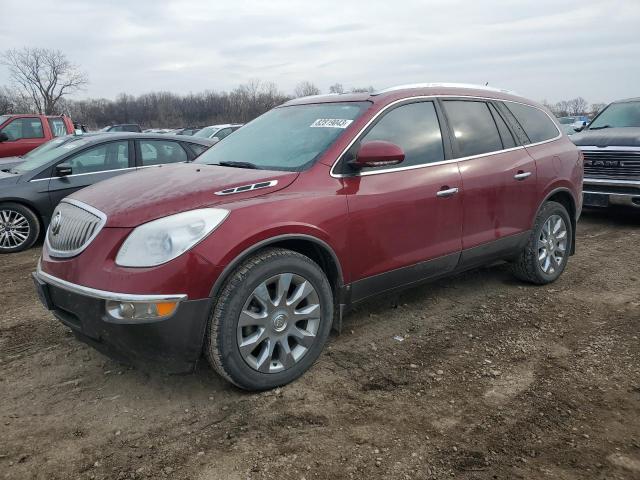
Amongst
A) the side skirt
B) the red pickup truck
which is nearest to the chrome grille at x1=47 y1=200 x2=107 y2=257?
the side skirt

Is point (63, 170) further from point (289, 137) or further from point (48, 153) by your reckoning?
point (289, 137)

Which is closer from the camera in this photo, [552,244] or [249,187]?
[249,187]

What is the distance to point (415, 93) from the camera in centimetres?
391

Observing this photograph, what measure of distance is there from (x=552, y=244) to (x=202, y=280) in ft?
11.7

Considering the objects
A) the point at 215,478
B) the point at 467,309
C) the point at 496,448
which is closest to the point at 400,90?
the point at 467,309

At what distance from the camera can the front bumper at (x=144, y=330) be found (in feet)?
8.59

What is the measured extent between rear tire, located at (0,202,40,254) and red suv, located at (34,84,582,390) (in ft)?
12.7

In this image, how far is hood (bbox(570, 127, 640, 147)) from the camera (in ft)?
24.5

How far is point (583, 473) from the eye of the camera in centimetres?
230

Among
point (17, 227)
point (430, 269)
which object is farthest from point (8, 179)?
point (430, 269)

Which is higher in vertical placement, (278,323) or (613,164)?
(613,164)

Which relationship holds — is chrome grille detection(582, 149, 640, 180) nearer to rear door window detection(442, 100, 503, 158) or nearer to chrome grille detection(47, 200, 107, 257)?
rear door window detection(442, 100, 503, 158)

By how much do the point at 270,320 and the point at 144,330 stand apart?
0.69 meters

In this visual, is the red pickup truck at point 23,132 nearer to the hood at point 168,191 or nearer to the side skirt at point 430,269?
the hood at point 168,191
